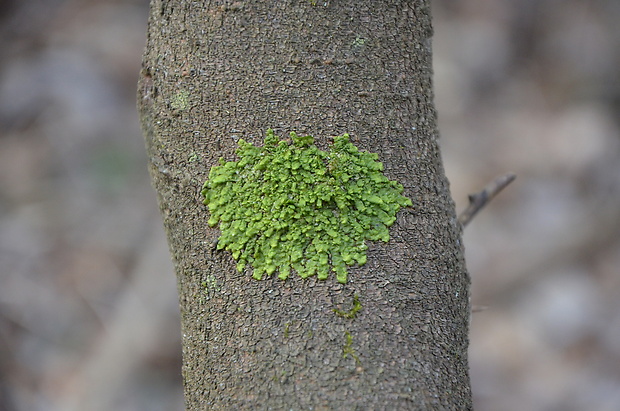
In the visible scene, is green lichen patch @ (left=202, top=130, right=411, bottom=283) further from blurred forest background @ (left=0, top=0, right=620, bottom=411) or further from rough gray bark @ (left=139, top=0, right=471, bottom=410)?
blurred forest background @ (left=0, top=0, right=620, bottom=411)

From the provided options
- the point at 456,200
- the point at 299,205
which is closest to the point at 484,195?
the point at 299,205

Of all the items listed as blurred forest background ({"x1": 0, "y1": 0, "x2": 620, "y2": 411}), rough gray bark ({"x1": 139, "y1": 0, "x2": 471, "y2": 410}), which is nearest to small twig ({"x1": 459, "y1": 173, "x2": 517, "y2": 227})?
rough gray bark ({"x1": 139, "y1": 0, "x2": 471, "y2": 410})

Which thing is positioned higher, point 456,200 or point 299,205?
point 456,200

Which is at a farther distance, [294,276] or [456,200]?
[456,200]

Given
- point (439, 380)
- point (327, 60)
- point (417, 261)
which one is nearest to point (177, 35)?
point (327, 60)

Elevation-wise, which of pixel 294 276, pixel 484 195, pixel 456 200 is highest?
pixel 456 200

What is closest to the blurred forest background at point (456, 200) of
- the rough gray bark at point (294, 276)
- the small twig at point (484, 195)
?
the small twig at point (484, 195)

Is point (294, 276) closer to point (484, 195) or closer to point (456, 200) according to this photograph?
point (484, 195)
